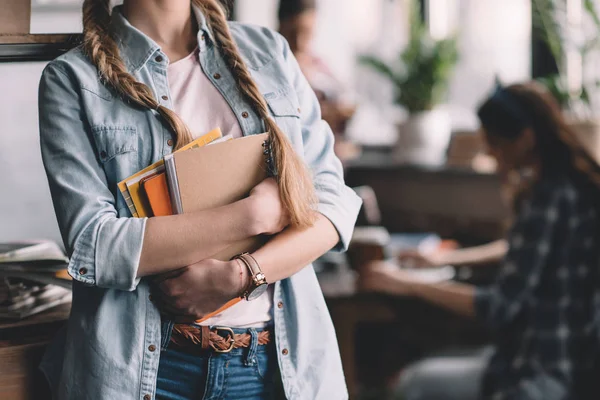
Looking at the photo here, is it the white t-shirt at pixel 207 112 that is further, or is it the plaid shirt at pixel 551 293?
the plaid shirt at pixel 551 293

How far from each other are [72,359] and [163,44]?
486 millimetres

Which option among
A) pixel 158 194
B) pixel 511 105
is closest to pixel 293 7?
pixel 511 105

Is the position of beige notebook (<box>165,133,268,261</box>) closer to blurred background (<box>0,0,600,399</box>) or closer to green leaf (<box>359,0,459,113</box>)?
blurred background (<box>0,0,600,399</box>)

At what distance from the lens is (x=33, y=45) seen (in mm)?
1220

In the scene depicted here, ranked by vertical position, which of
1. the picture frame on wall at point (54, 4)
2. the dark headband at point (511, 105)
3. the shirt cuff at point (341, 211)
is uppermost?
the picture frame on wall at point (54, 4)

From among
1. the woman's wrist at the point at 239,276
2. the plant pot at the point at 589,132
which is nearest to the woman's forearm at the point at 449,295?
the plant pot at the point at 589,132

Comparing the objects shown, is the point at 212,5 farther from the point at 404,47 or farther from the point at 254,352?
the point at 404,47

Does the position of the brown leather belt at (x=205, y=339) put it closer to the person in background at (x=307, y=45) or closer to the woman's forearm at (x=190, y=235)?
the woman's forearm at (x=190, y=235)

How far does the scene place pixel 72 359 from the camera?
1.06 metres

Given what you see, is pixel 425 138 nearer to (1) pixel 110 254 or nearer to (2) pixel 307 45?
(2) pixel 307 45

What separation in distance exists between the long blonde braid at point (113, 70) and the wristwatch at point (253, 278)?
0.18 m

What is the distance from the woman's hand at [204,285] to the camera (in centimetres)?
99

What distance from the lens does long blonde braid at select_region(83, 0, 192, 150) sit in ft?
3.44

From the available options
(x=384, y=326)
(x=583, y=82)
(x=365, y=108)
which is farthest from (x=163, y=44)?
(x=365, y=108)
